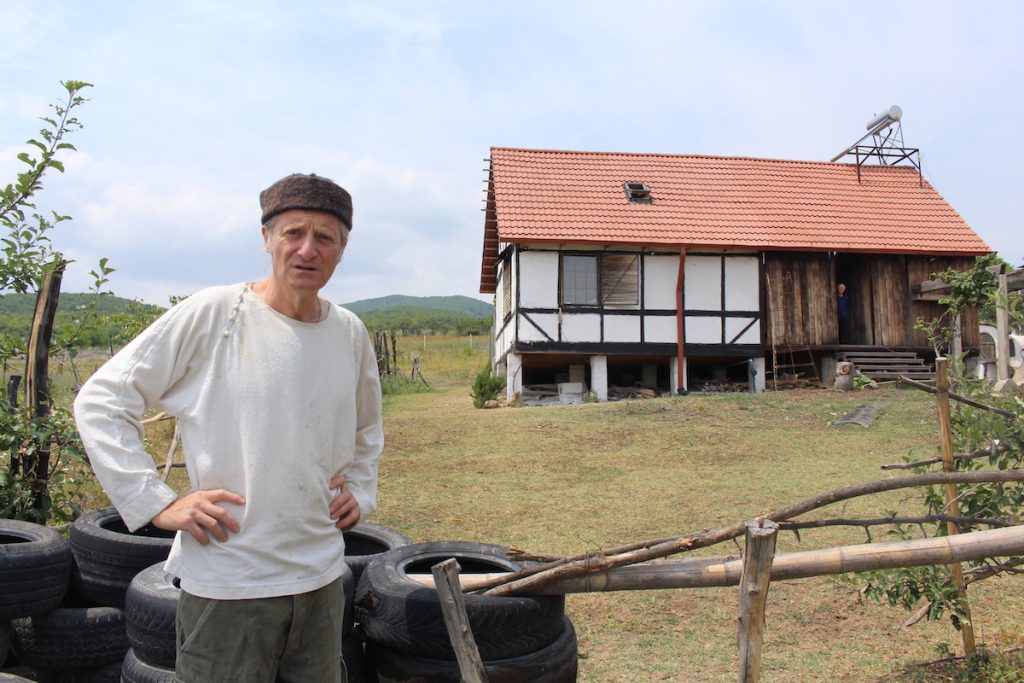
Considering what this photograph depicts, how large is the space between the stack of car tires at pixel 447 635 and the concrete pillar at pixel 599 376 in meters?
13.5

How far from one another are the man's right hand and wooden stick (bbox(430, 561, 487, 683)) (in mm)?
939

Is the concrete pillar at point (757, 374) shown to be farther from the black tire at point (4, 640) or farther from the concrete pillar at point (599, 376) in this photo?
the black tire at point (4, 640)

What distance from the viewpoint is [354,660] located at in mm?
3158

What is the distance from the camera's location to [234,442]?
6.82 feet

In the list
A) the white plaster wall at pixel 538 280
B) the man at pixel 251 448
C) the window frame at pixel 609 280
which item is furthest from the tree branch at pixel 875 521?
the window frame at pixel 609 280

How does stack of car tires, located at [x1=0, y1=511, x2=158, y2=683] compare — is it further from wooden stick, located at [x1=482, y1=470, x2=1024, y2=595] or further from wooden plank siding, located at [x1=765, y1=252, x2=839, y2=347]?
wooden plank siding, located at [x1=765, y1=252, x2=839, y2=347]

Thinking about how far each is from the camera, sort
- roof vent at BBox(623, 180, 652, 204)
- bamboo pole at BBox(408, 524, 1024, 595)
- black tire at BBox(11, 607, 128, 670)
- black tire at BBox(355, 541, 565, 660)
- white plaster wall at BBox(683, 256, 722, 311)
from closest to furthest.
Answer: bamboo pole at BBox(408, 524, 1024, 595) < black tire at BBox(355, 541, 565, 660) < black tire at BBox(11, 607, 128, 670) < white plaster wall at BBox(683, 256, 722, 311) < roof vent at BBox(623, 180, 652, 204)

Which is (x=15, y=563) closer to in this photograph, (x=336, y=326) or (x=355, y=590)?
(x=355, y=590)

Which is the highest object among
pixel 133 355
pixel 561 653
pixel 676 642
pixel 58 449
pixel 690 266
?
pixel 690 266

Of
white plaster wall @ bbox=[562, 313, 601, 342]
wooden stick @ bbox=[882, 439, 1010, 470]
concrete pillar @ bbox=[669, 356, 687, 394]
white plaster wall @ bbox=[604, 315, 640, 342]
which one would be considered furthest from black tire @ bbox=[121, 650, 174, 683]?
concrete pillar @ bbox=[669, 356, 687, 394]

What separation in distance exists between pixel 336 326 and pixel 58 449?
3974 mm

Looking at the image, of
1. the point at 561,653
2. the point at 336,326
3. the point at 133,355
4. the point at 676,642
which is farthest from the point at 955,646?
the point at 133,355

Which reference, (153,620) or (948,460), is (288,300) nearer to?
(153,620)

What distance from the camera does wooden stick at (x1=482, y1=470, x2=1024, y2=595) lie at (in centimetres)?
270
